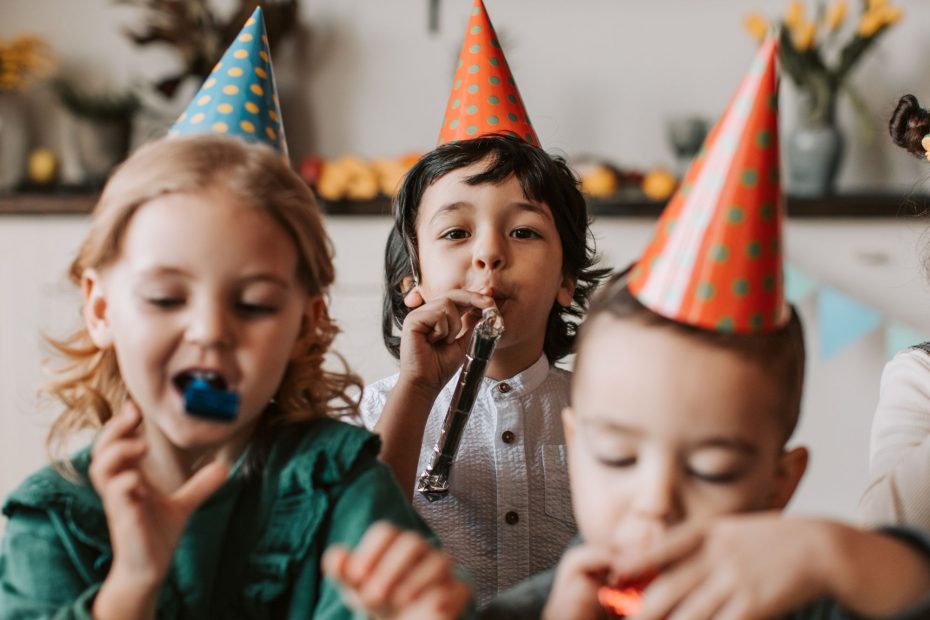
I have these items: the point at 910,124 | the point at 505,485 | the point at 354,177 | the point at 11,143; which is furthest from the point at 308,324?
the point at 11,143

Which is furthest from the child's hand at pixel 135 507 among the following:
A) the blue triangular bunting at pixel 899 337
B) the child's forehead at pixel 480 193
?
the blue triangular bunting at pixel 899 337

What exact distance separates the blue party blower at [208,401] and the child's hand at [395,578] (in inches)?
6.8

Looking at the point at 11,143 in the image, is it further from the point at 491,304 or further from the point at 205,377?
the point at 205,377

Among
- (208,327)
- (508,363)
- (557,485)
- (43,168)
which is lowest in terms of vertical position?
(43,168)

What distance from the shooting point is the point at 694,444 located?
0.68 m

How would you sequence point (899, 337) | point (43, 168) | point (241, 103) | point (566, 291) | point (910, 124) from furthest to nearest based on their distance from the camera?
point (43, 168) < point (899, 337) < point (566, 291) < point (910, 124) < point (241, 103)

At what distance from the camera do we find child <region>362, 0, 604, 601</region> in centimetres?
116

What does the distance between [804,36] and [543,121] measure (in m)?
0.76

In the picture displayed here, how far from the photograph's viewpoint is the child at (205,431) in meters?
0.75

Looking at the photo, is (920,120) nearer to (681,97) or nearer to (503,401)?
(503,401)

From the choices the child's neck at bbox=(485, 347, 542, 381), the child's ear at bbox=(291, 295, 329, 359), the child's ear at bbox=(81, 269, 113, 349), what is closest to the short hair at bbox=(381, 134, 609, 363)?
the child's neck at bbox=(485, 347, 542, 381)

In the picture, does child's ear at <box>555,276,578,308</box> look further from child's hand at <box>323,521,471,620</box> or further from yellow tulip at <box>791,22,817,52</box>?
yellow tulip at <box>791,22,817,52</box>

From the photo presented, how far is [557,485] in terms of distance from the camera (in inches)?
48.4

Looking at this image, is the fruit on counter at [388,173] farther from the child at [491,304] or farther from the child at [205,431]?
the child at [205,431]
